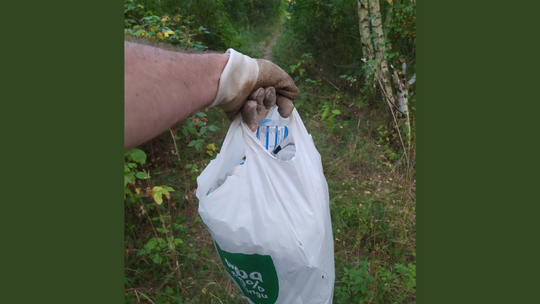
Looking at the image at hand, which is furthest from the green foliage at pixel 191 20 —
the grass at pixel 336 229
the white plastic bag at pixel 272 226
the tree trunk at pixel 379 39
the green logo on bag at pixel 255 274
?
the green logo on bag at pixel 255 274

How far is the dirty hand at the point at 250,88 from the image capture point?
916 millimetres

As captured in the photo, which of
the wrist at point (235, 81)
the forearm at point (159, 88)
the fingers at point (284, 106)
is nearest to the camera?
the forearm at point (159, 88)

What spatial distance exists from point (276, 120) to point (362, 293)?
977 millimetres

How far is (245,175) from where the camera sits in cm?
104

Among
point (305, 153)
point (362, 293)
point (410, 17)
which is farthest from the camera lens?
point (410, 17)

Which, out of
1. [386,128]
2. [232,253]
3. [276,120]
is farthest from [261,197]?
[386,128]

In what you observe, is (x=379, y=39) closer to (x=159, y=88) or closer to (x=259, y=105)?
(x=259, y=105)

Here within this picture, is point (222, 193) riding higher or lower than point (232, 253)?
higher

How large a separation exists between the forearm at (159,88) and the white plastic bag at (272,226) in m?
0.30

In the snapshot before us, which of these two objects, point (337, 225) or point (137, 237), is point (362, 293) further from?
point (137, 237)

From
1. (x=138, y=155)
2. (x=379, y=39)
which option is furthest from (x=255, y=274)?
(x=379, y=39)

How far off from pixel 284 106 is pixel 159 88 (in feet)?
2.06

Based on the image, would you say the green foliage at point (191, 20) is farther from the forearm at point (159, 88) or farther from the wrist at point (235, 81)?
the forearm at point (159, 88)

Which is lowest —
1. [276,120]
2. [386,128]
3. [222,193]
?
[386,128]
